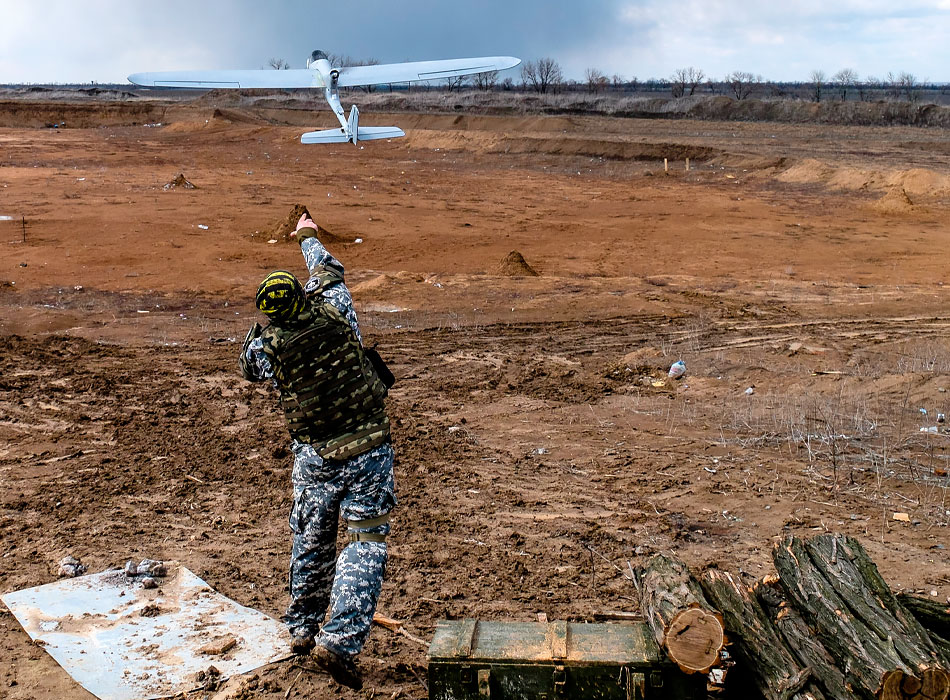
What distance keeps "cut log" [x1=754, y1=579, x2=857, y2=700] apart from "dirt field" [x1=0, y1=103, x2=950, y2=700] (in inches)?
38.4

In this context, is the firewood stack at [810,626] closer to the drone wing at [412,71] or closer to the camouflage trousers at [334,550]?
the camouflage trousers at [334,550]

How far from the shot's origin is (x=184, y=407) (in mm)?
8438

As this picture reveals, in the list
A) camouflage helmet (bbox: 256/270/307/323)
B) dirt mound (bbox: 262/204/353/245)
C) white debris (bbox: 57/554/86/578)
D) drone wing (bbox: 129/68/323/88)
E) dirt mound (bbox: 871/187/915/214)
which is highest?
drone wing (bbox: 129/68/323/88)

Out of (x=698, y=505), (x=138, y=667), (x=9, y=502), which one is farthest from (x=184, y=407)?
(x=698, y=505)

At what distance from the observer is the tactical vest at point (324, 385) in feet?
14.1

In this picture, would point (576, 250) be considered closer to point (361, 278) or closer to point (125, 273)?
point (361, 278)

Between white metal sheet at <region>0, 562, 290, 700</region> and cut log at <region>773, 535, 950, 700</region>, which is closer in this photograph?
cut log at <region>773, 535, 950, 700</region>

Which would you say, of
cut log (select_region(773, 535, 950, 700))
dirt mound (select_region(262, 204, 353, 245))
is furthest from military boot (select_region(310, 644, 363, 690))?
dirt mound (select_region(262, 204, 353, 245))

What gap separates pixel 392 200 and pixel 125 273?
10.2 metres

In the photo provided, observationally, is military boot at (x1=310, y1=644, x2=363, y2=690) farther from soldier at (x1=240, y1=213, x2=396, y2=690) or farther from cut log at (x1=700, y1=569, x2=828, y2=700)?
cut log at (x1=700, y1=569, x2=828, y2=700)

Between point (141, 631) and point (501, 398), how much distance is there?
15.0 ft

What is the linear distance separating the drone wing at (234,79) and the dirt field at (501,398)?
2.99m

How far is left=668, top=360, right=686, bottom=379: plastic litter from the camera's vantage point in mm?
9262

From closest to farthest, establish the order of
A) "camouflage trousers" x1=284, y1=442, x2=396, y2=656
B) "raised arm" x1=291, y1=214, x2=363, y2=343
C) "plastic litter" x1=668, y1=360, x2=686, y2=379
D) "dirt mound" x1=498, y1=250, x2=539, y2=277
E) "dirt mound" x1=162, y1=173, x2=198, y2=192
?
"camouflage trousers" x1=284, y1=442, x2=396, y2=656, "raised arm" x1=291, y1=214, x2=363, y2=343, "plastic litter" x1=668, y1=360, x2=686, y2=379, "dirt mound" x1=498, y1=250, x2=539, y2=277, "dirt mound" x1=162, y1=173, x2=198, y2=192
